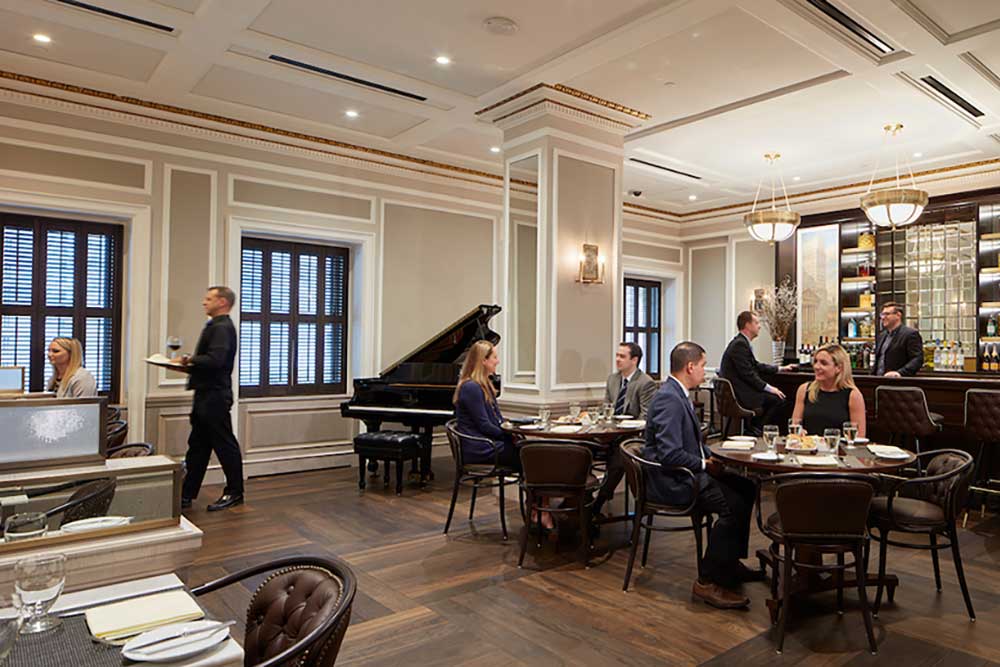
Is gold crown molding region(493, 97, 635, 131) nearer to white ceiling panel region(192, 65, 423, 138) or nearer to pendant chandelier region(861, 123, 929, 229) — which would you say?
white ceiling panel region(192, 65, 423, 138)

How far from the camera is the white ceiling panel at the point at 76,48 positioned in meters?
4.76

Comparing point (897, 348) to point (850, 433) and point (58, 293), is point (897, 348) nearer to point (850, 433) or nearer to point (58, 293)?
Result: point (850, 433)

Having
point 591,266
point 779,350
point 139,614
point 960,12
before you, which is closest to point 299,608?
point 139,614

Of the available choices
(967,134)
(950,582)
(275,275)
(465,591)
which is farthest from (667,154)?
(465,591)

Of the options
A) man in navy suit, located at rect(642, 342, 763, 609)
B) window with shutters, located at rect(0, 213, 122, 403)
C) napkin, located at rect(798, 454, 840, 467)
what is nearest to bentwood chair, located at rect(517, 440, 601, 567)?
man in navy suit, located at rect(642, 342, 763, 609)

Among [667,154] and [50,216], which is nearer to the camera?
[50,216]

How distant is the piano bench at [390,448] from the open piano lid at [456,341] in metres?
0.71

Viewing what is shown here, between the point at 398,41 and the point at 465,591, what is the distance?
3792 mm

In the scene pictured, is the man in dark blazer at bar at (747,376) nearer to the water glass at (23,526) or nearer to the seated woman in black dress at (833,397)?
the seated woman in black dress at (833,397)

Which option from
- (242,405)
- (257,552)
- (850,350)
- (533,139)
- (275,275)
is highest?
(533,139)

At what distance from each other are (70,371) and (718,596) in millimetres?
4501

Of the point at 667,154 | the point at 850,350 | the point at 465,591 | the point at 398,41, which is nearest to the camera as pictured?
the point at 465,591

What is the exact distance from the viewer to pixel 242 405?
274 inches

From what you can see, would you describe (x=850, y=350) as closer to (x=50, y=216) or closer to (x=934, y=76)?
(x=934, y=76)
